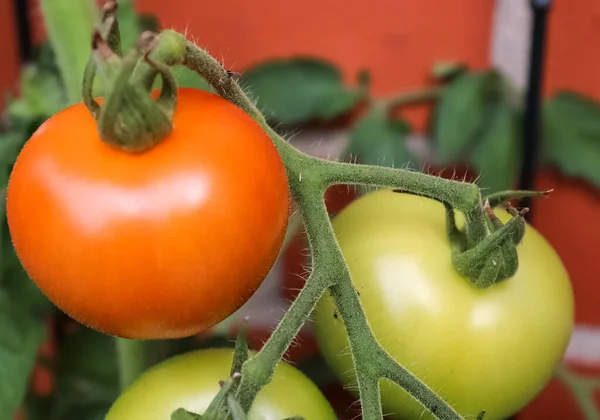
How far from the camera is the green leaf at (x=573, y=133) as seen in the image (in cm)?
58

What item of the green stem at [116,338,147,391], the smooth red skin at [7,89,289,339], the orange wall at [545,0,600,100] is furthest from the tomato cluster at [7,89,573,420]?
the orange wall at [545,0,600,100]

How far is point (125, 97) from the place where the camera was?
0.74ft

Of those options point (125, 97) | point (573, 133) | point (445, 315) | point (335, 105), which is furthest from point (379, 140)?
point (125, 97)

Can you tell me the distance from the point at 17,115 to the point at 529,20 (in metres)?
0.42

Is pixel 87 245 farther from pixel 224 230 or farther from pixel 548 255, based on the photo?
pixel 548 255

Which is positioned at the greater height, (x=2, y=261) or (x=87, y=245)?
(x=87, y=245)

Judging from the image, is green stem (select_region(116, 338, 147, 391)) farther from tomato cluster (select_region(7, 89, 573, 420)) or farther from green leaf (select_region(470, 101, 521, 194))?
green leaf (select_region(470, 101, 521, 194))

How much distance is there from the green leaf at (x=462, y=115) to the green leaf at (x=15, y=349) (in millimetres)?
332

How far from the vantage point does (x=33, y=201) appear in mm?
235

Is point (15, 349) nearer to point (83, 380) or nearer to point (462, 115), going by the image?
point (83, 380)

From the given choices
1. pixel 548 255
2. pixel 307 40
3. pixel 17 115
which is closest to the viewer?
pixel 548 255

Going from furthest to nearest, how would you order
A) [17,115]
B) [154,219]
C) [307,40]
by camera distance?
[307,40] < [17,115] < [154,219]

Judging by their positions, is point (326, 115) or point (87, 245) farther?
point (326, 115)

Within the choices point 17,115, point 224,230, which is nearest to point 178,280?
point 224,230
